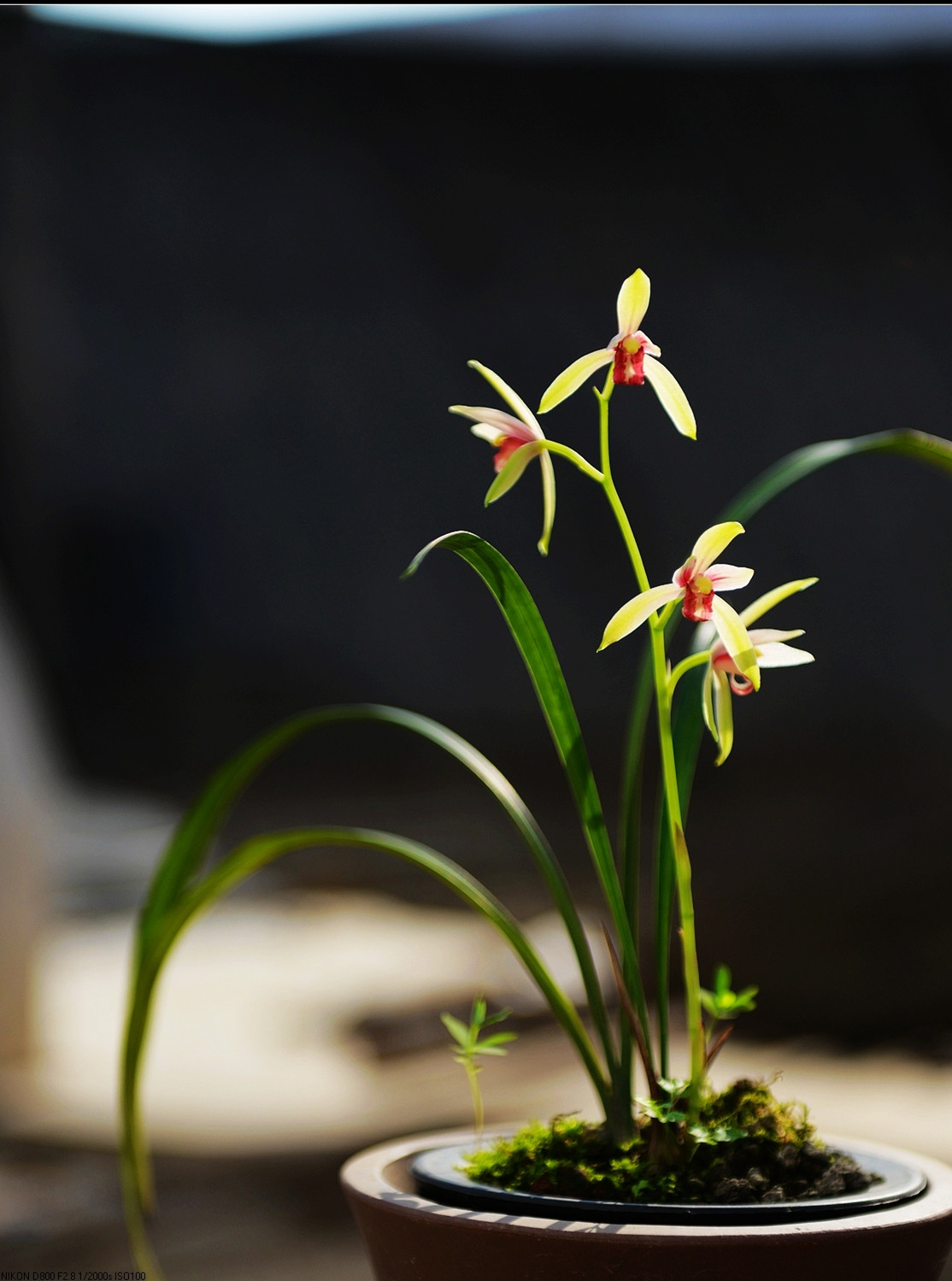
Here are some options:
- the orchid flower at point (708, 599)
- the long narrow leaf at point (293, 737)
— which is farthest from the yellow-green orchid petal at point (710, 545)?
the long narrow leaf at point (293, 737)

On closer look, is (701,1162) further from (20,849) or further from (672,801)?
(20,849)

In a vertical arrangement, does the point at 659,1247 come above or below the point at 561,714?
below

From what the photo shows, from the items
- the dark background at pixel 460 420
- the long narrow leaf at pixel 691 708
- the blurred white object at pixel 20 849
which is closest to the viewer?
the long narrow leaf at pixel 691 708

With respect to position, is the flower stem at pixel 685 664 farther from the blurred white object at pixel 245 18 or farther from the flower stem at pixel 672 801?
the blurred white object at pixel 245 18

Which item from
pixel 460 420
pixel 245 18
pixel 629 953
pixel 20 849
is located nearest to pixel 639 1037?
pixel 629 953

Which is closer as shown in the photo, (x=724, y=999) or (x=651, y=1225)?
(x=651, y=1225)

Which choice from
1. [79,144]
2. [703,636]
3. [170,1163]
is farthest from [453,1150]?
[79,144]

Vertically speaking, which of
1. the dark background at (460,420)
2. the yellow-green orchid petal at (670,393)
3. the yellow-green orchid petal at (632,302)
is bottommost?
the yellow-green orchid petal at (670,393)

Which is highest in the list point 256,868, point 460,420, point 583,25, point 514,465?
point 583,25
